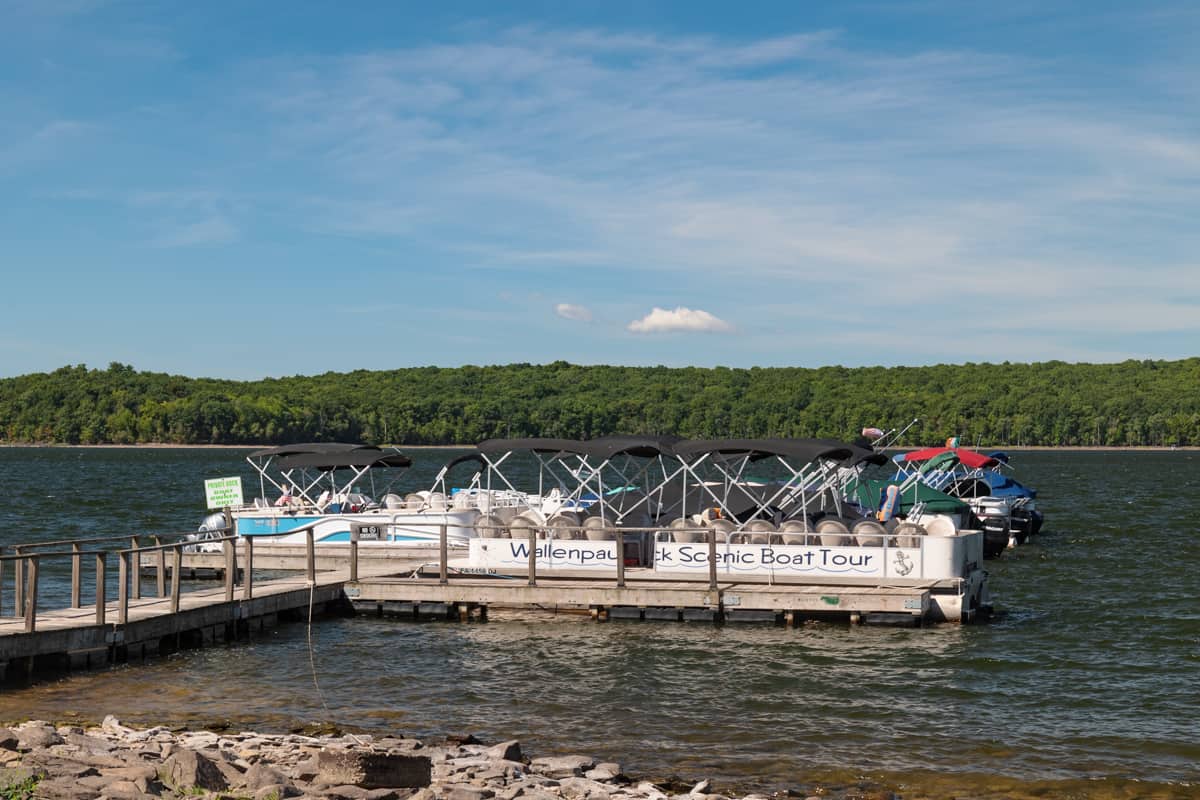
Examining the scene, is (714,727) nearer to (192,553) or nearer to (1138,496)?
(192,553)

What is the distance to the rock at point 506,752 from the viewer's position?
1341 centimetres

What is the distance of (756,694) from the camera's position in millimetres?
17594

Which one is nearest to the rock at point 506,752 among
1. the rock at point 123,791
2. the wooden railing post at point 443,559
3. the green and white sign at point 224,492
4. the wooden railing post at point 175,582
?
the rock at point 123,791

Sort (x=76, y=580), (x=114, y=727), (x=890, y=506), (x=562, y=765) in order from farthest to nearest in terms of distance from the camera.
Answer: (x=890, y=506), (x=76, y=580), (x=114, y=727), (x=562, y=765)

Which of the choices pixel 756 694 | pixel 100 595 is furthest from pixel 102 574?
pixel 756 694

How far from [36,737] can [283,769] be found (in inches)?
109

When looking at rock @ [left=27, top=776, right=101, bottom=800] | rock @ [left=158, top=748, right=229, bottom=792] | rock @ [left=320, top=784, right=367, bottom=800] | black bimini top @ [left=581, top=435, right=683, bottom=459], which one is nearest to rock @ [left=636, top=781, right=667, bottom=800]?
rock @ [left=320, top=784, right=367, bottom=800]

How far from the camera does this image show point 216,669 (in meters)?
18.7

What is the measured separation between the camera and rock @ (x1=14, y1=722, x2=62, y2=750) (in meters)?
12.5

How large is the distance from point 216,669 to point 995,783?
10852 mm

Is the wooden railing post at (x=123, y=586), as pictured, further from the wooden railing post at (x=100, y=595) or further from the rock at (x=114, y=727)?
the rock at (x=114, y=727)

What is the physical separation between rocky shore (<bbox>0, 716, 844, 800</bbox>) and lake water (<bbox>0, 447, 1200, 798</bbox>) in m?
1.13

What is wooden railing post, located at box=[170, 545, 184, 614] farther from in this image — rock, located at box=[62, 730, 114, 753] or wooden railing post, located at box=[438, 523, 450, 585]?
rock, located at box=[62, 730, 114, 753]

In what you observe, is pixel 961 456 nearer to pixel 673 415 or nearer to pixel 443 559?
pixel 443 559
